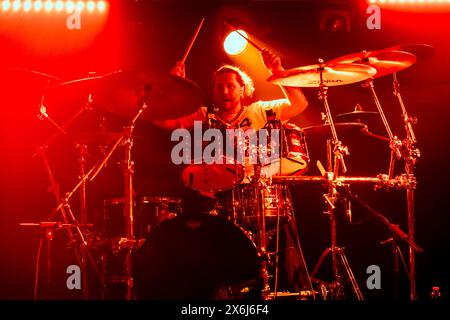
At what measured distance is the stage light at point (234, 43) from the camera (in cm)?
438

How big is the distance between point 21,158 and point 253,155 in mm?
2233

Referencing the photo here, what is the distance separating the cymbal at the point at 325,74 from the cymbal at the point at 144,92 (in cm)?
63

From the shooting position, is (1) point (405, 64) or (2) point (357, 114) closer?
(1) point (405, 64)

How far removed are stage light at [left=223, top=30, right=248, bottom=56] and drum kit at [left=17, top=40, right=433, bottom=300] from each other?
34.4 inches

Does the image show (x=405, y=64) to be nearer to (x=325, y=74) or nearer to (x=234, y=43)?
(x=325, y=74)

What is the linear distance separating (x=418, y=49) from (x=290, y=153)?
1272 mm

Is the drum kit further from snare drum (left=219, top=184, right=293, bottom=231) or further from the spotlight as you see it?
the spotlight

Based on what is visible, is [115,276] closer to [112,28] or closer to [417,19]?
[112,28]

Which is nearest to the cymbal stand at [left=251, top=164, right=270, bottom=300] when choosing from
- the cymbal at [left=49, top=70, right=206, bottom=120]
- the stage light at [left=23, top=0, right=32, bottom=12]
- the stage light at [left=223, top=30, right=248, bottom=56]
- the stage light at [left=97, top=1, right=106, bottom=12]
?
the cymbal at [left=49, top=70, right=206, bottom=120]

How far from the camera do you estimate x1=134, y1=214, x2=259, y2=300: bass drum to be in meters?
3.02

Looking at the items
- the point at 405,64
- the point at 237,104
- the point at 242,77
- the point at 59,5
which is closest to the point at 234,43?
the point at 242,77

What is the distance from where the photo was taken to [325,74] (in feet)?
11.8

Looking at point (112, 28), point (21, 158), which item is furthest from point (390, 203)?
point (21, 158)

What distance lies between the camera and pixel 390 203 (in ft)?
15.4
